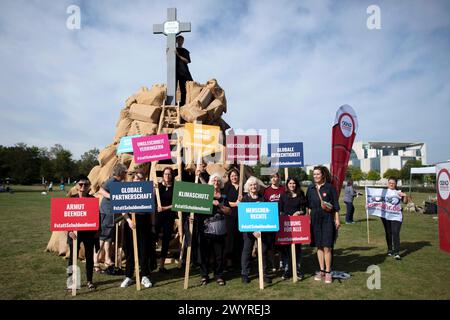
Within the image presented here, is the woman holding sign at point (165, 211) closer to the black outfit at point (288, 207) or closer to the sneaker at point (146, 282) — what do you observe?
the sneaker at point (146, 282)

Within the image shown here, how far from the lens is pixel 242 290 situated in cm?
558

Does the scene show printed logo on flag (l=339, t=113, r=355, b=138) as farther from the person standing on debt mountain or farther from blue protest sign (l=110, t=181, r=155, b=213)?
blue protest sign (l=110, t=181, r=155, b=213)

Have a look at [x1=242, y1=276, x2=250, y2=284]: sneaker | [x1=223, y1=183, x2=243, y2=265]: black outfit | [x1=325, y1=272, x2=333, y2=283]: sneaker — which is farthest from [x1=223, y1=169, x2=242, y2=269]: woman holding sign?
[x1=325, y1=272, x2=333, y2=283]: sneaker

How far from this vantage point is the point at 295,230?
6191mm

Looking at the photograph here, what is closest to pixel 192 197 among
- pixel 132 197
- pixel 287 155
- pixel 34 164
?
pixel 132 197

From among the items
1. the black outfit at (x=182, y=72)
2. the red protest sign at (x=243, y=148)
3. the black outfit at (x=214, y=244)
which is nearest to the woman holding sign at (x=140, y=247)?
the black outfit at (x=214, y=244)

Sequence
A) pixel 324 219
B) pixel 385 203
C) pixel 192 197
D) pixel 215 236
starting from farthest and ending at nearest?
pixel 385 203
pixel 324 219
pixel 215 236
pixel 192 197

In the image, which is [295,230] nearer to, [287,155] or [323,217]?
[323,217]

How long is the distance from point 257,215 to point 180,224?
2249mm

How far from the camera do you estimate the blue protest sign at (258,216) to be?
5.77 metres

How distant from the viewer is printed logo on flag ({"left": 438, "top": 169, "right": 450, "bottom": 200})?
16.3 ft

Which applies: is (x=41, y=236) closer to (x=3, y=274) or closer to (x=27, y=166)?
(x=3, y=274)

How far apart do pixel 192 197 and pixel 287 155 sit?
2735 millimetres
